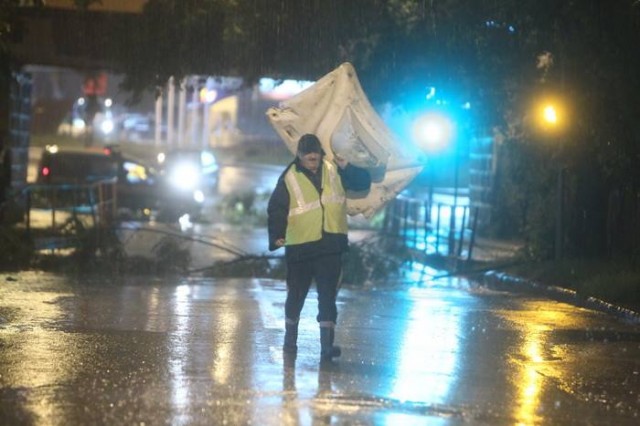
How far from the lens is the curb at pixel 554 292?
503 inches

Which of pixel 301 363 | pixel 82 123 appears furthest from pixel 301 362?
pixel 82 123

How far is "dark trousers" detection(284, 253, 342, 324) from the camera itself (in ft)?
29.2

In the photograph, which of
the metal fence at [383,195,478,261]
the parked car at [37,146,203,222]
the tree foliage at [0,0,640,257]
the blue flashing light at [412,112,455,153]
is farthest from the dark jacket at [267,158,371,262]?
the parked car at [37,146,203,222]

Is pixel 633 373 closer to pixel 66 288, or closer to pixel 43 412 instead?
pixel 43 412

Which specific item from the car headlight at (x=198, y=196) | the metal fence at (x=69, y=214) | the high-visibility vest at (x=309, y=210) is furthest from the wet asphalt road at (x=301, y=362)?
the car headlight at (x=198, y=196)

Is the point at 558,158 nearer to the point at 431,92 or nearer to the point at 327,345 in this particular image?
the point at 431,92

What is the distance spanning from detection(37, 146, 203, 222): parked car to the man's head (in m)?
19.1

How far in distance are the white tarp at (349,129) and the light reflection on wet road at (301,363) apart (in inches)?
55.1

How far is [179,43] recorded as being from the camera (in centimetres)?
1738

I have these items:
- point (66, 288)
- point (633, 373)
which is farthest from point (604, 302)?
point (66, 288)

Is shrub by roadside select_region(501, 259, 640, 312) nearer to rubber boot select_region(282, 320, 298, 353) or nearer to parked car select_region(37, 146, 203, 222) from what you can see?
rubber boot select_region(282, 320, 298, 353)

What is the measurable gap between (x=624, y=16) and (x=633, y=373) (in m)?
6.14

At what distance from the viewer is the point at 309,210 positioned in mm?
8875

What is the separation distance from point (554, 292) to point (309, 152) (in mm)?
6991
